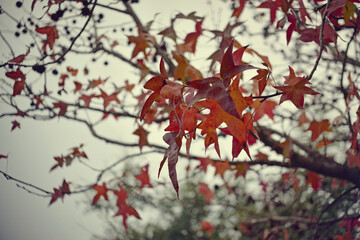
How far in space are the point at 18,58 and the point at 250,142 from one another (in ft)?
5.59

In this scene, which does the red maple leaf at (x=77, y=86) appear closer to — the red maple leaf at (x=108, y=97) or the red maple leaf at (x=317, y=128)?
the red maple leaf at (x=108, y=97)

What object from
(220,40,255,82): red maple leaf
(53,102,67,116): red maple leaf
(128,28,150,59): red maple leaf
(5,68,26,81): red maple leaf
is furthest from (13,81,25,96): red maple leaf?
(220,40,255,82): red maple leaf

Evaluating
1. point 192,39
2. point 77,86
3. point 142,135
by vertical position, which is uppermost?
point 192,39

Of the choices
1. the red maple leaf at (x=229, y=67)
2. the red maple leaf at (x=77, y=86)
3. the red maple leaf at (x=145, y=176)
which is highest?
the red maple leaf at (x=77, y=86)

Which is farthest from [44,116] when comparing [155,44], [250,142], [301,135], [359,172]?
[301,135]

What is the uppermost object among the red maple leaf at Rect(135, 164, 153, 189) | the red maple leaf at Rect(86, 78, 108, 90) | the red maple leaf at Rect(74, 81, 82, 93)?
the red maple leaf at Rect(86, 78, 108, 90)

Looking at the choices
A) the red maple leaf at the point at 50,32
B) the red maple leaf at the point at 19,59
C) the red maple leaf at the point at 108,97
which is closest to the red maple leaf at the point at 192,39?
the red maple leaf at the point at 108,97

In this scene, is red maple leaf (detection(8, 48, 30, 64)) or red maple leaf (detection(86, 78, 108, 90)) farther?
red maple leaf (detection(86, 78, 108, 90))

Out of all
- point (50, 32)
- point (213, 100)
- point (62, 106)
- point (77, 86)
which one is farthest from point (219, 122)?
point (77, 86)

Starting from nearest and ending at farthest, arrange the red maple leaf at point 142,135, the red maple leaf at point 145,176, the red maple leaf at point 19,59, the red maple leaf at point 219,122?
the red maple leaf at point 219,122 → the red maple leaf at point 19,59 → the red maple leaf at point 142,135 → the red maple leaf at point 145,176

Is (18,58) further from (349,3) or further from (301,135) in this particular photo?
(301,135)

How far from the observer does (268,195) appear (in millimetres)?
3352

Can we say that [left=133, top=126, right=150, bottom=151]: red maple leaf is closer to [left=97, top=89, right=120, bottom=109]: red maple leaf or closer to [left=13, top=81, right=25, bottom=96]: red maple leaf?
[left=97, top=89, right=120, bottom=109]: red maple leaf

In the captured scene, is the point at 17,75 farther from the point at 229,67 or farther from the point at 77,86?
the point at 229,67
